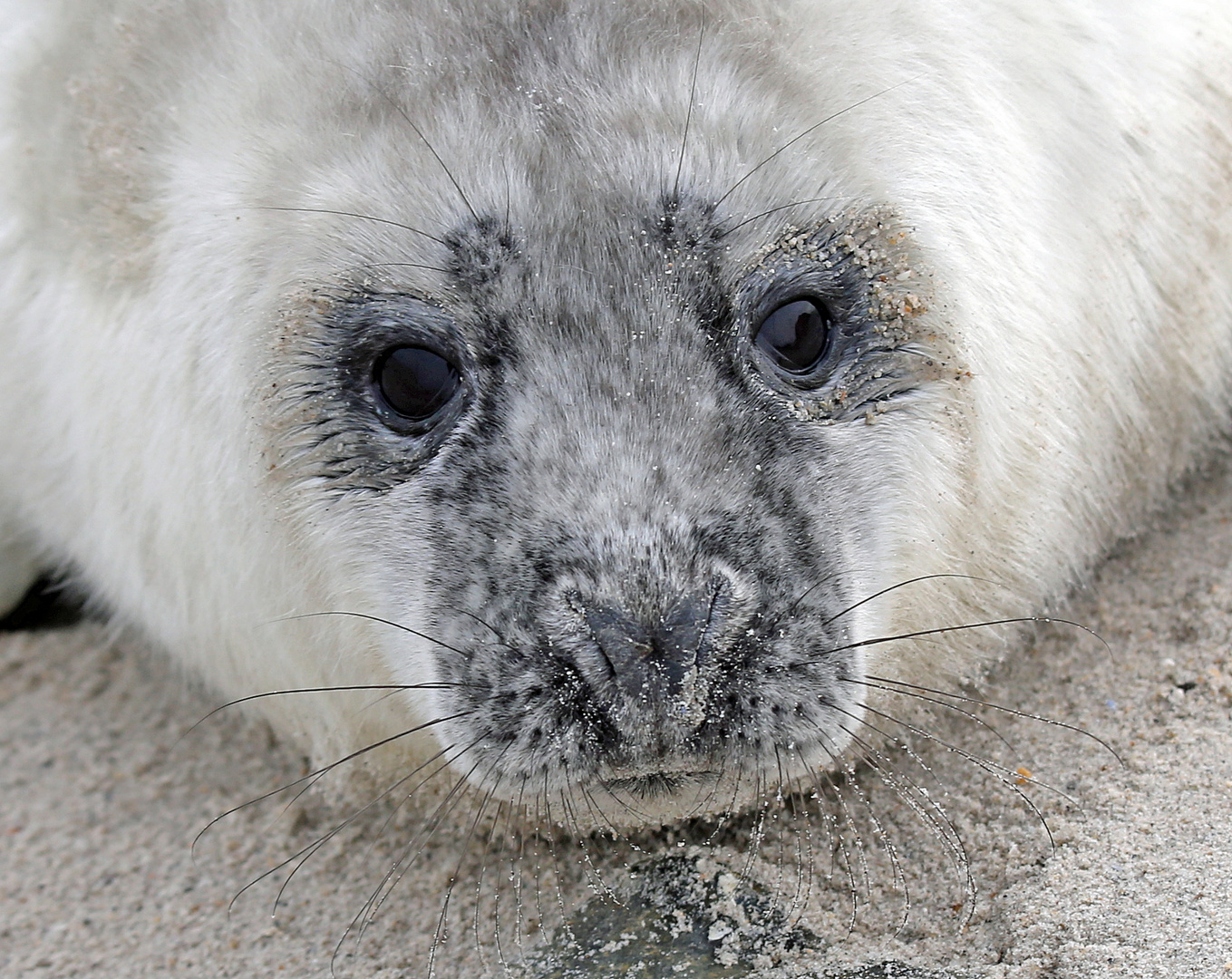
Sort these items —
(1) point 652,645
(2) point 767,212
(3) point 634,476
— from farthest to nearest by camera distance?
(2) point 767,212, (3) point 634,476, (1) point 652,645

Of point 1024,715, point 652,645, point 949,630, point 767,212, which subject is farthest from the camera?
point 1024,715

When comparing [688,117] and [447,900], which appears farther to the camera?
[447,900]

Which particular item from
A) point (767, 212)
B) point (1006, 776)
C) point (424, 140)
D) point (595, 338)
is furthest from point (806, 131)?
point (1006, 776)

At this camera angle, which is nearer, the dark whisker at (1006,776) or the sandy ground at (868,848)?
the sandy ground at (868,848)

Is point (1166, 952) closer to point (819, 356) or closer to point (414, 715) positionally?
point (819, 356)

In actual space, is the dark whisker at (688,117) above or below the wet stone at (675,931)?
above

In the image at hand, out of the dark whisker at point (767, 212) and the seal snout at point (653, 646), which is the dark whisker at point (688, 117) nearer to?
the dark whisker at point (767, 212)

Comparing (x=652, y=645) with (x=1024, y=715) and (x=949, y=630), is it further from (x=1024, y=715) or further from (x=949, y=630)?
(x=1024, y=715)

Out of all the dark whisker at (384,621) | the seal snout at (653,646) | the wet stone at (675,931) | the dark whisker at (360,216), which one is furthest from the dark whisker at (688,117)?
the wet stone at (675,931)

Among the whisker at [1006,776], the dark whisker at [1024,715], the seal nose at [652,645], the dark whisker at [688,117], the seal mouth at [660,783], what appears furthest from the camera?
the dark whisker at [1024,715]
